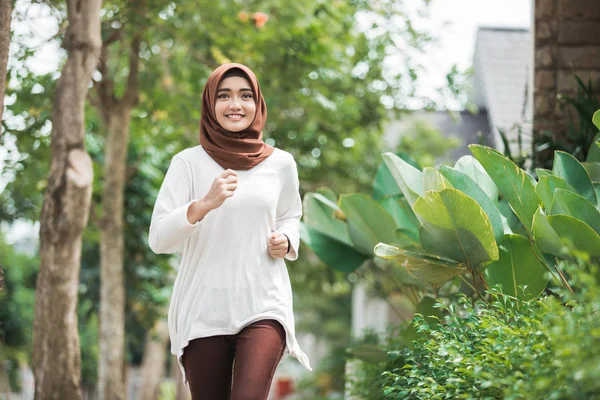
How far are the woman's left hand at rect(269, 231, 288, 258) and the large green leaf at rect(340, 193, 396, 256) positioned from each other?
198cm

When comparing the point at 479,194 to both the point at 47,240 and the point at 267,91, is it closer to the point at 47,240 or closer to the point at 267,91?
the point at 47,240

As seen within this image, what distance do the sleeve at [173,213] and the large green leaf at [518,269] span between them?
1838 millimetres

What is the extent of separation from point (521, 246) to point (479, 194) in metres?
0.36

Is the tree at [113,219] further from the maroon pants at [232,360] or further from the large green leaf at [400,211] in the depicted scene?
the maroon pants at [232,360]

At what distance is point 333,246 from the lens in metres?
5.82

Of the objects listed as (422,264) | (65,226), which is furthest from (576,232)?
(65,226)

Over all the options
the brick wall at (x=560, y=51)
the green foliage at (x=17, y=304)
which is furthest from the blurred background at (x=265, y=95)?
the green foliage at (x=17, y=304)

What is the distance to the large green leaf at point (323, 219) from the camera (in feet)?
19.0

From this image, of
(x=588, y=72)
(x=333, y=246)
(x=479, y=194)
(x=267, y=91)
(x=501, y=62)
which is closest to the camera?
(x=479, y=194)

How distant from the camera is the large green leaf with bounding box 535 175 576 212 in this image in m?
4.06

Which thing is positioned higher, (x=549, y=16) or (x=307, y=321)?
(x=549, y=16)

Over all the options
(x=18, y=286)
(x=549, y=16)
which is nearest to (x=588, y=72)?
(x=549, y=16)

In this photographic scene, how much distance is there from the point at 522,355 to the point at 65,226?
388 centimetres

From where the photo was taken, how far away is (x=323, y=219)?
5828mm
